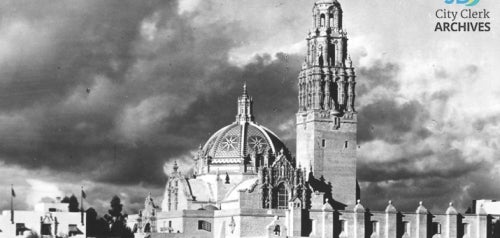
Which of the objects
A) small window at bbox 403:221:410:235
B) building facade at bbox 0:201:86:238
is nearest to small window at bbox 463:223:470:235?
small window at bbox 403:221:410:235

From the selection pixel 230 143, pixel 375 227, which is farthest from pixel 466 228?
pixel 230 143

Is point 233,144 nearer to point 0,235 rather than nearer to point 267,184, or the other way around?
point 267,184

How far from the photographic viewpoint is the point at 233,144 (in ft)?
403

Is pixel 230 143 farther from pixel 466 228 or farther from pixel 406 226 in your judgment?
pixel 466 228

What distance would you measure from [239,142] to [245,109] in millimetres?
7492

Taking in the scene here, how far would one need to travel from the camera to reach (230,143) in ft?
404

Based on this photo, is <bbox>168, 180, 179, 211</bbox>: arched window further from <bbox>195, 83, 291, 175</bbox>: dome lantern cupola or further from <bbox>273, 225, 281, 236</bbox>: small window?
<bbox>273, 225, 281, 236</bbox>: small window

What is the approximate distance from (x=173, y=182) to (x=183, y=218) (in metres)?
12.8

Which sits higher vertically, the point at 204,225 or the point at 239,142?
the point at 239,142

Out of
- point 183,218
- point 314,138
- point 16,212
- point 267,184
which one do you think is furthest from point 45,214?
point 314,138

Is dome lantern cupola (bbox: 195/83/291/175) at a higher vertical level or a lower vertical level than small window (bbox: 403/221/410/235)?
higher

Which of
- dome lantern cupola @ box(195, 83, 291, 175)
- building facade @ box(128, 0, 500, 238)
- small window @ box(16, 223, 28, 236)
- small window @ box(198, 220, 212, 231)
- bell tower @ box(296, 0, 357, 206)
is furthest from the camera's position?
dome lantern cupola @ box(195, 83, 291, 175)

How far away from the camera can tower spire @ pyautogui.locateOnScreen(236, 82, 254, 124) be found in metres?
128

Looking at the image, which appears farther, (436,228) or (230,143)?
(230,143)
